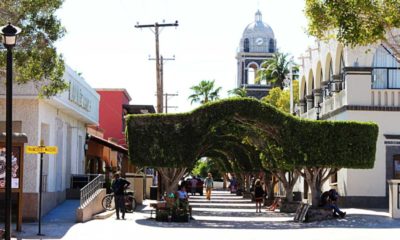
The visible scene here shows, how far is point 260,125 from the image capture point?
2906 cm

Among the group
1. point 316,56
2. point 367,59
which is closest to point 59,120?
point 367,59

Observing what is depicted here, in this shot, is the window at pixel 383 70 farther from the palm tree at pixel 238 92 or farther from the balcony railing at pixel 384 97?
the palm tree at pixel 238 92

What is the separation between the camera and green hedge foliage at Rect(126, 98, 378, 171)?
2803cm

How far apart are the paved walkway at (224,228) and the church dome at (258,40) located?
249 ft

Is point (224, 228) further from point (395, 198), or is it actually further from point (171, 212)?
point (395, 198)

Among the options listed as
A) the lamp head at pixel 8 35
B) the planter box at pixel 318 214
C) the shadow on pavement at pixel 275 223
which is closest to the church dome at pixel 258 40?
the shadow on pavement at pixel 275 223

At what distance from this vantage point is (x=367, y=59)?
35.8m

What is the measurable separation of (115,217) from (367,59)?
591 inches

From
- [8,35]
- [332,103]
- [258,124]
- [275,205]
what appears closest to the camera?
[8,35]

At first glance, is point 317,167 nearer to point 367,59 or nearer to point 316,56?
point 367,59

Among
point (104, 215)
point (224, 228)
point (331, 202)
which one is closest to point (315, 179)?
point (331, 202)

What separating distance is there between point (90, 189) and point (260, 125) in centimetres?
704

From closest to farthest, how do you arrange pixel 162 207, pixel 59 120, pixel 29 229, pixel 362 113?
pixel 29 229, pixel 162 207, pixel 59 120, pixel 362 113

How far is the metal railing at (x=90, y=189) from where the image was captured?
2650 cm
